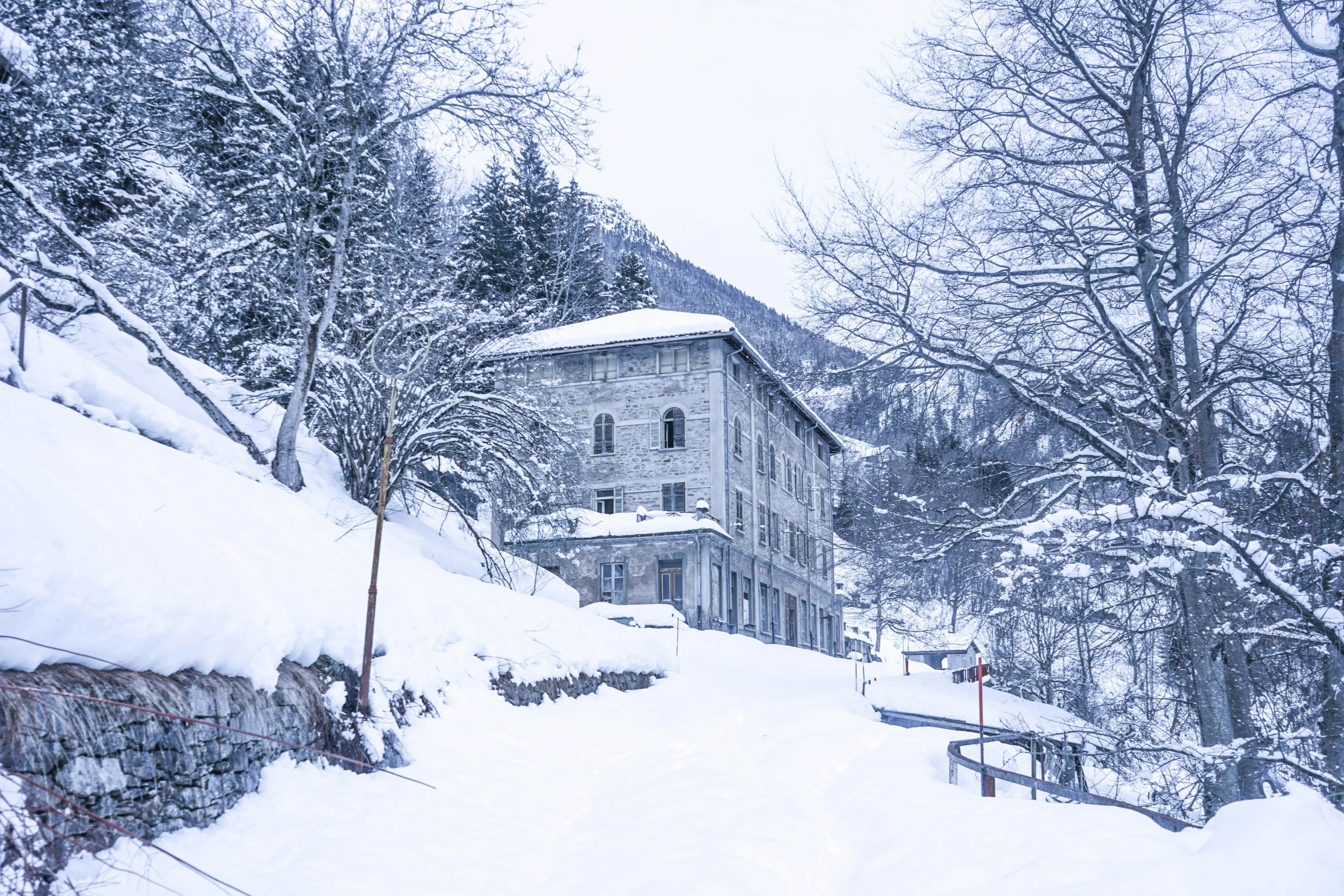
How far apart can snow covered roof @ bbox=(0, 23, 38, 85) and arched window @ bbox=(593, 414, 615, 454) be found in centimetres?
2237

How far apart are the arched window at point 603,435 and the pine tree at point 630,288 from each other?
787 inches

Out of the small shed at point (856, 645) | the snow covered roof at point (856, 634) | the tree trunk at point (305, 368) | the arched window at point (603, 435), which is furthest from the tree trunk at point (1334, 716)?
the snow covered roof at point (856, 634)

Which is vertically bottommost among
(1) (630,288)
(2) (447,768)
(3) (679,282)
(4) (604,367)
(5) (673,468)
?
(2) (447,768)

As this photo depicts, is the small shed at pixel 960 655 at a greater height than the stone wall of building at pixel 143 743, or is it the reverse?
the stone wall of building at pixel 143 743

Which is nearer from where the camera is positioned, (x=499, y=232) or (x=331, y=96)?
(x=331, y=96)

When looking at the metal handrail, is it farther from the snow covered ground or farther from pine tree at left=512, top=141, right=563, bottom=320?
pine tree at left=512, top=141, right=563, bottom=320

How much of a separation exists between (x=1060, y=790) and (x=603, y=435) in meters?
30.4

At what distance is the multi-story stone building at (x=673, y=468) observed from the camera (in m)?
33.0

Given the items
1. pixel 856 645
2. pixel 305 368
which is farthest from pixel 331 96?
pixel 856 645

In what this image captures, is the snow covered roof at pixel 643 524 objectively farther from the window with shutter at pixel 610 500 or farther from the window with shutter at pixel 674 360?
the window with shutter at pixel 674 360

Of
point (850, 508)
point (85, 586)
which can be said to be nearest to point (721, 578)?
point (850, 508)

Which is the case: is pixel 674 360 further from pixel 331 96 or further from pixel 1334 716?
pixel 1334 716

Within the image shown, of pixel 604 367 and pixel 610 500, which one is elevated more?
pixel 604 367

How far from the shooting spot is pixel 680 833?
7004 mm
